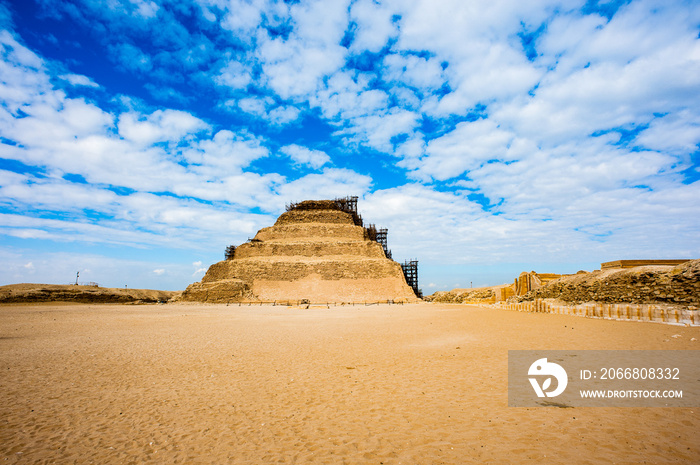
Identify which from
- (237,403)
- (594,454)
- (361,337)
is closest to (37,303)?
(361,337)

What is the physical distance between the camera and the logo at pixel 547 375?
18.5 feet

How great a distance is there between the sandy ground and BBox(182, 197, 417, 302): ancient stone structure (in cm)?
3276

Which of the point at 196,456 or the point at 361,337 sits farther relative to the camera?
the point at 361,337

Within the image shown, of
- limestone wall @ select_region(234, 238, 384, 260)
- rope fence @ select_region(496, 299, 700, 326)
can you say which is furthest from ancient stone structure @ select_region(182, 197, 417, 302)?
rope fence @ select_region(496, 299, 700, 326)

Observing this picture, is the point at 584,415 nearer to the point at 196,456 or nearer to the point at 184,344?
the point at 196,456

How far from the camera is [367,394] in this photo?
572cm

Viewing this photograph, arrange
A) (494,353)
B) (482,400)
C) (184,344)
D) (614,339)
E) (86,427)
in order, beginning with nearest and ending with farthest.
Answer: (86,427) < (482,400) < (494,353) < (614,339) < (184,344)

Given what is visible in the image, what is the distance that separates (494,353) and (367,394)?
4572 mm

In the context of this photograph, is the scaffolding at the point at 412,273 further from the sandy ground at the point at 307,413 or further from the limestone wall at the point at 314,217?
the sandy ground at the point at 307,413

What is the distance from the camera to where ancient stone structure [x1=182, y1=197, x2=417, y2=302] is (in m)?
41.8

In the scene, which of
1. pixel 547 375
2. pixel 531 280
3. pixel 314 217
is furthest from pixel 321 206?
pixel 547 375
